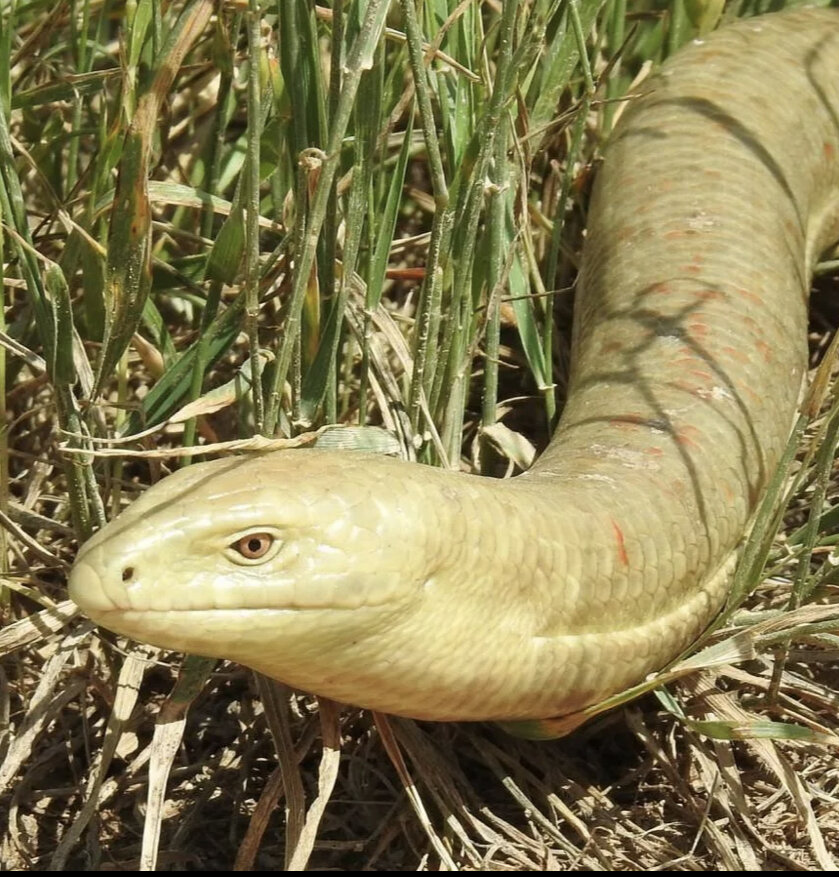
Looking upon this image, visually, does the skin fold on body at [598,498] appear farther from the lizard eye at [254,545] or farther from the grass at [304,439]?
the grass at [304,439]

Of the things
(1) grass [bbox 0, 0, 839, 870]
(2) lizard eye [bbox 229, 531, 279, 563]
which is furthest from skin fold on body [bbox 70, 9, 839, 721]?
(1) grass [bbox 0, 0, 839, 870]

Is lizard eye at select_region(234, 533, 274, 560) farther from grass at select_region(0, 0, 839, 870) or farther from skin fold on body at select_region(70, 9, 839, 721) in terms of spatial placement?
grass at select_region(0, 0, 839, 870)

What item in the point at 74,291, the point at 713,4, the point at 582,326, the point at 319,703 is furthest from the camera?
the point at 713,4

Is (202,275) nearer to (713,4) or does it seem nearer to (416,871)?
(416,871)

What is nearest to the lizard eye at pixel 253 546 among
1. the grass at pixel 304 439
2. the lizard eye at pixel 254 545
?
the lizard eye at pixel 254 545

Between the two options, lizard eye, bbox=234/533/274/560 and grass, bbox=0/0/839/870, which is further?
grass, bbox=0/0/839/870

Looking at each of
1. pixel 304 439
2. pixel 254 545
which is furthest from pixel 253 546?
pixel 304 439

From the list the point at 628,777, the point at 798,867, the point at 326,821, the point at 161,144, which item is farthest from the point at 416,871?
the point at 161,144
